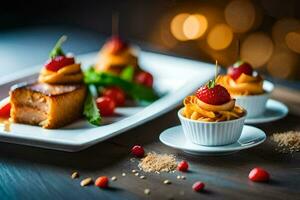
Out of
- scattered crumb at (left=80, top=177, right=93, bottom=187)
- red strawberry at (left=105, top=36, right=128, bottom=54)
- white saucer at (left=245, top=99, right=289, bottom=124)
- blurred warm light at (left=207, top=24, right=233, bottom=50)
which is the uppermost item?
red strawberry at (left=105, top=36, right=128, bottom=54)

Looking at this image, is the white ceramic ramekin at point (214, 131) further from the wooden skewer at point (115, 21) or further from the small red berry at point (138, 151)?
the wooden skewer at point (115, 21)

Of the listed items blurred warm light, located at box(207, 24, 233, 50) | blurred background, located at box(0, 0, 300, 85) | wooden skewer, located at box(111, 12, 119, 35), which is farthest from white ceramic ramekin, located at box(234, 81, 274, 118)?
wooden skewer, located at box(111, 12, 119, 35)

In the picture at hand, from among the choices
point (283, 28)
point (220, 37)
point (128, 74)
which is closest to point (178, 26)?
point (220, 37)

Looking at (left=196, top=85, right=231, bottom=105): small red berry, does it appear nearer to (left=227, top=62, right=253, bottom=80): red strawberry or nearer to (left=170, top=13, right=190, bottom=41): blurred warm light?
(left=227, top=62, right=253, bottom=80): red strawberry

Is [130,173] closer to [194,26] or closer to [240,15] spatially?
[240,15]

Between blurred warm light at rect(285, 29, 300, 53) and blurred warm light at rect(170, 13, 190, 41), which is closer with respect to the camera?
blurred warm light at rect(285, 29, 300, 53)

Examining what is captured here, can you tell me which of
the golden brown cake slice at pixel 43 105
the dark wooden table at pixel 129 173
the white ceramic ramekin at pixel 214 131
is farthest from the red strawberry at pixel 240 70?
the golden brown cake slice at pixel 43 105

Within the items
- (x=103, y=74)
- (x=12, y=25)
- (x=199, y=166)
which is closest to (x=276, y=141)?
(x=199, y=166)
